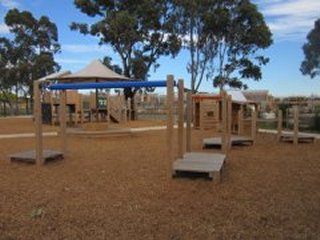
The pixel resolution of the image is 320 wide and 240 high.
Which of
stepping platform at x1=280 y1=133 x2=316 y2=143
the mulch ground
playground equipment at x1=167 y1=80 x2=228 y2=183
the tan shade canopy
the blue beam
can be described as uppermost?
the tan shade canopy

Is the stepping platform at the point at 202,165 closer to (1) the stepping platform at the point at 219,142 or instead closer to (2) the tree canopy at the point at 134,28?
(1) the stepping platform at the point at 219,142

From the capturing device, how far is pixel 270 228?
5203 mm

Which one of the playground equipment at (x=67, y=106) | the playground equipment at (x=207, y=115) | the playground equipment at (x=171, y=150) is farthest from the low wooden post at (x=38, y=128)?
the playground equipment at (x=67, y=106)

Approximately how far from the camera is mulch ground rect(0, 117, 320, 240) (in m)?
5.16

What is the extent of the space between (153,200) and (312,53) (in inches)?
2106

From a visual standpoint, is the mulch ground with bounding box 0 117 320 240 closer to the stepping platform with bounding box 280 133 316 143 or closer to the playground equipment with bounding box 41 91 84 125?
the stepping platform with bounding box 280 133 316 143

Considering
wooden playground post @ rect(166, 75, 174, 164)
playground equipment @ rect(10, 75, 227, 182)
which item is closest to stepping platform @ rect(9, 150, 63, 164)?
playground equipment @ rect(10, 75, 227, 182)

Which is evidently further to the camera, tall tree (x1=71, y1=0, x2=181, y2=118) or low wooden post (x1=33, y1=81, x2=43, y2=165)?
tall tree (x1=71, y1=0, x2=181, y2=118)

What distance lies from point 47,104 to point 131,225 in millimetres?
20598

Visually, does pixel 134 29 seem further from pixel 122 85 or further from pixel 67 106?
pixel 122 85

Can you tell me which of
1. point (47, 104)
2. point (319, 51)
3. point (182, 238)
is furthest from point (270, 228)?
point (319, 51)

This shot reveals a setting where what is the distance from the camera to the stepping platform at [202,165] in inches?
304

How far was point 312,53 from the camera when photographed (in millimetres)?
56125

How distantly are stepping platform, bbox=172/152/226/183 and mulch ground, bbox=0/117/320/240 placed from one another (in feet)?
0.48
